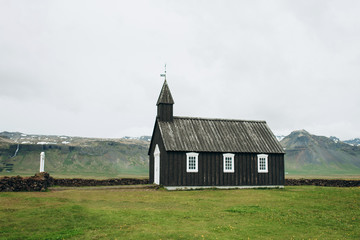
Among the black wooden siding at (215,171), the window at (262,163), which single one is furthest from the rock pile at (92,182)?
the window at (262,163)

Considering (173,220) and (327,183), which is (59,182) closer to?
(173,220)

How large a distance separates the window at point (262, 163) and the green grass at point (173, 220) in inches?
479

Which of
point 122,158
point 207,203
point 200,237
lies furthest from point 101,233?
point 122,158

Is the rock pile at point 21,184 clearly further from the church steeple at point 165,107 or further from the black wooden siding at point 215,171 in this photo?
the church steeple at point 165,107

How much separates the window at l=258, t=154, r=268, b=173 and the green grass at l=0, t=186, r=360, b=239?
1218cm

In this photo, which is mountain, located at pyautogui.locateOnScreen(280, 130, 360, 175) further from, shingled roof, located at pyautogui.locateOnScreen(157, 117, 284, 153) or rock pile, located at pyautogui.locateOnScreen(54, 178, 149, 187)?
rock pile, located at pyautogui.locateOnScreen(54, 178, 149, 187)

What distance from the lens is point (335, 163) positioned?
165250 millimetres

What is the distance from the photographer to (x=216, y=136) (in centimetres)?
3309

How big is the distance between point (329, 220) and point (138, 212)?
899 cm

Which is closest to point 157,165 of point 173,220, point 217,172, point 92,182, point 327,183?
point 217,172

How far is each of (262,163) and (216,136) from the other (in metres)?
5.32

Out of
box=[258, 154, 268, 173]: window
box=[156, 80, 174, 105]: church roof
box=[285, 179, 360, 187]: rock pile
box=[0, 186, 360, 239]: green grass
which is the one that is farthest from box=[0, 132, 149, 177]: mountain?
box=[0, 186, 360, 239]: green grass

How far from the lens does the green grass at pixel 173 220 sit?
39.0 ft

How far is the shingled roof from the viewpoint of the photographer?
102ft
